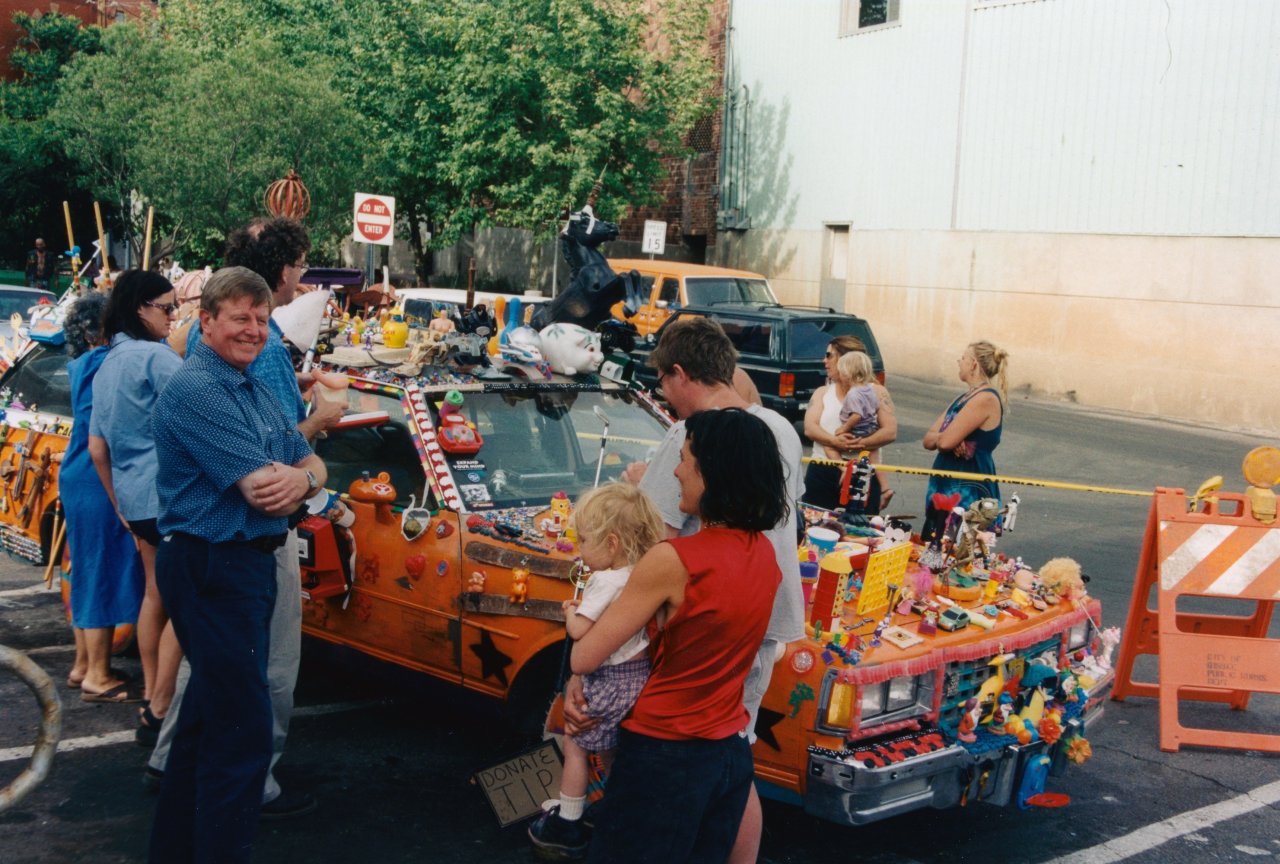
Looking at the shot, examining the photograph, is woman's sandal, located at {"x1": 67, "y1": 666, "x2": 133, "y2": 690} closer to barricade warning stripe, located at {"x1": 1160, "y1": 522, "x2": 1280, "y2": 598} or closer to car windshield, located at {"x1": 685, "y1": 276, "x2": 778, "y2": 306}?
barricade warning stripe, located at {"x1": 1160, "y1": 522, "x2": 1280, "y2": 598}

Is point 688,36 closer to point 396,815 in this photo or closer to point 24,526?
point 24,526

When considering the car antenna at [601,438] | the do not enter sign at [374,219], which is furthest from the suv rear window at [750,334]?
the car antenna at [601,438]

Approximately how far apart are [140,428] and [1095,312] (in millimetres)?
18211

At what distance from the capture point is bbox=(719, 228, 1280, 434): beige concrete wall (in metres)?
18.5

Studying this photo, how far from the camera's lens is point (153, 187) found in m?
22.2

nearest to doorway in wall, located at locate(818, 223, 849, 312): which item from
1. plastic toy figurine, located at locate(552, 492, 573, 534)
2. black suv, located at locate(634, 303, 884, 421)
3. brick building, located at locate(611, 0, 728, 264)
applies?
brick building, located at locate(611, 0, 728, 264)

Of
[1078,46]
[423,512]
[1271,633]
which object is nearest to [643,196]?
[1078,46]

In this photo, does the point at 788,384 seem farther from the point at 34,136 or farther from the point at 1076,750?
the point at 34,136

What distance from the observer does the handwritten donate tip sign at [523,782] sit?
14.4ft

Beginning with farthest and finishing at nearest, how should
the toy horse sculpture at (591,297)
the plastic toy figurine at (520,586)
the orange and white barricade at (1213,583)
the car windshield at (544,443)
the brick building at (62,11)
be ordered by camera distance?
the brick building at (62,11) < the toy horse sculpture at (591,297) < the orange and white barricade at (1213,583) < the car windshield at (544,443) < the plastic toy figurine at (520,586)

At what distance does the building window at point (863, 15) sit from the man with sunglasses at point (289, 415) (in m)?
→ 20.8

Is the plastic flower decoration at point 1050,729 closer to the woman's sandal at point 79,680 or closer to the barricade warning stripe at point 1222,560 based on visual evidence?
the barricade warning stripe at point 1222,560

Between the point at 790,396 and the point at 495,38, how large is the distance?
39.4 ft

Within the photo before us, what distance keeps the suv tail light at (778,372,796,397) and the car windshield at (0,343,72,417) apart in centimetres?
883
